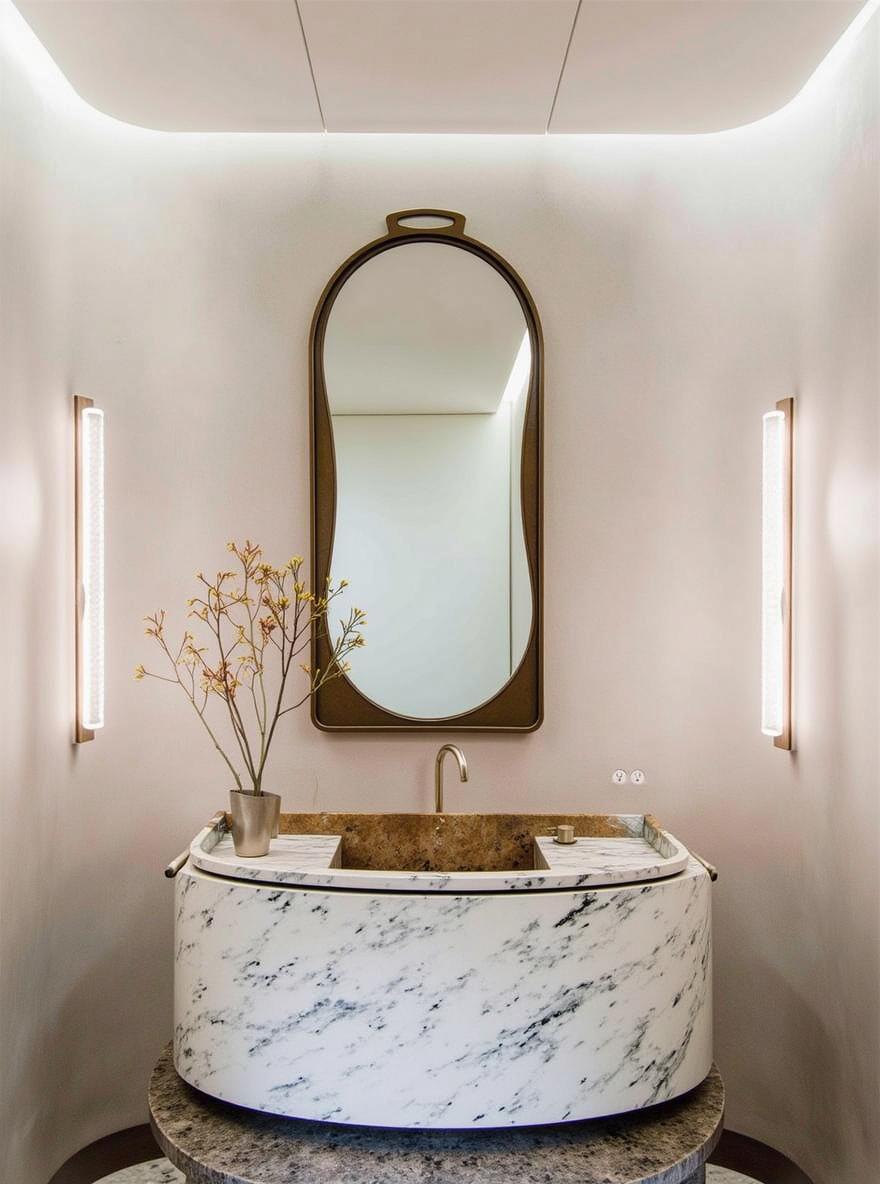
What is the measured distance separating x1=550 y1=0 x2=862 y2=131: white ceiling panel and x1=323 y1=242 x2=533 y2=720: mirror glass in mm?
591

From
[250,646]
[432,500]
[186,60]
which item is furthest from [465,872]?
[186,60]

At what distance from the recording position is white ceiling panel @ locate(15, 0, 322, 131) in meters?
2.17

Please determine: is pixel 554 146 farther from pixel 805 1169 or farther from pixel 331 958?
pixel 805 1169

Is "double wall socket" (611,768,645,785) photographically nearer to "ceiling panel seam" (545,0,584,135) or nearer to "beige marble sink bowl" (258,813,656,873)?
"beige marble sink bowl" (258,813,656,873)

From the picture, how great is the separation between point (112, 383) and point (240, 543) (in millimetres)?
539

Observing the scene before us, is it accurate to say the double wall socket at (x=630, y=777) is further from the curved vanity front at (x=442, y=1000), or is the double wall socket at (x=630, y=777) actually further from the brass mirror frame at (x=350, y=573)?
the curved vanity front at (x=442, y=1000)

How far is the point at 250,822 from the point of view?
2.21 m

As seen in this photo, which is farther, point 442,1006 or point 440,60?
point 440,60

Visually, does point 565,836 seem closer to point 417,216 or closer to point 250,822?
point 250,822

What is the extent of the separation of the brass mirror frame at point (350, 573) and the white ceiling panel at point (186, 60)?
429 millimetres

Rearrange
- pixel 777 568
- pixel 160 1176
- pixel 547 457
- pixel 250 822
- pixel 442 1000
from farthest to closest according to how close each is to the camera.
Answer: pixel 547 457 < pixel 777 568 < pixel 160 1176 < pixel 250 822 < pixel 442 1000

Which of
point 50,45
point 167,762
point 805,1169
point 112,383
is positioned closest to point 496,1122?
point 805,1169

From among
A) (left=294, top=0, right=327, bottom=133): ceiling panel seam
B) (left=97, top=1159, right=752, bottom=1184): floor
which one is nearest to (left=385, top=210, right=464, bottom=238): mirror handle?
(left=294, top=0, right=327, bottom=133): ceiling panel seam

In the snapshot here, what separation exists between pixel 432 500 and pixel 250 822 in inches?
37.1
